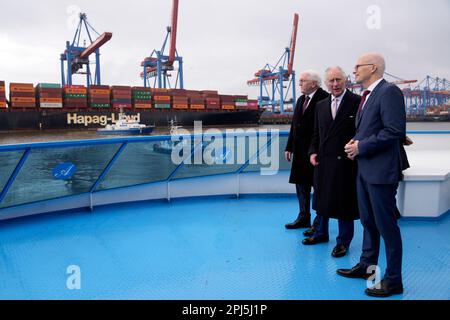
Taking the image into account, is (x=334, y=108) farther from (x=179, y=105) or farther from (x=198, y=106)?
(x=198, y=106)

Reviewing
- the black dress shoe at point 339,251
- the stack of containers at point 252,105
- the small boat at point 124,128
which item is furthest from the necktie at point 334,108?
the stack of containers at point 252,105

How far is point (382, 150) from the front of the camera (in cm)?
172

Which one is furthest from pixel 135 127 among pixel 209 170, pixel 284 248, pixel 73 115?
pixel 284 248

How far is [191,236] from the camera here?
2820mm

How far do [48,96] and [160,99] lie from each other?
1165 centimetres

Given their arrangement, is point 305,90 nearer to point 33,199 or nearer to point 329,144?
point 329,144

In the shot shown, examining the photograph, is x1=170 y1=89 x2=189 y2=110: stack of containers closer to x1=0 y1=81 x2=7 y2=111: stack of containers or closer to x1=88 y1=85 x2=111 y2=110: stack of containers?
x1=88 y1=85 x2=111 y2=110: stack of containers

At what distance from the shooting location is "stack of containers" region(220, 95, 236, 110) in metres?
43.2

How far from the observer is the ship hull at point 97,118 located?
32.2 meters

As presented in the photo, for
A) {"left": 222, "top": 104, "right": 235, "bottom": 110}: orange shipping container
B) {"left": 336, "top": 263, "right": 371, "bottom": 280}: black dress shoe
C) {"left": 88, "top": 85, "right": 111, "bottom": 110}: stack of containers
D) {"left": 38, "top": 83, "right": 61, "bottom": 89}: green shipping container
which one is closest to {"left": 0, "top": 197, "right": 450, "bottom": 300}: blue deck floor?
{"left": 336, "top": 263, "right": 371, "bottom": 280}: black dress shoe

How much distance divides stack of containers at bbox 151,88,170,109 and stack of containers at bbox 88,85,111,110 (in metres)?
5.15

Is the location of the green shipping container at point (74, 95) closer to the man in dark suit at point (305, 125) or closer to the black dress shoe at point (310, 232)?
the man in dark suit at point (305, 125)

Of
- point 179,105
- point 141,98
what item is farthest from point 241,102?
point 141,98

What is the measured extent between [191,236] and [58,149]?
1546 millimetres
